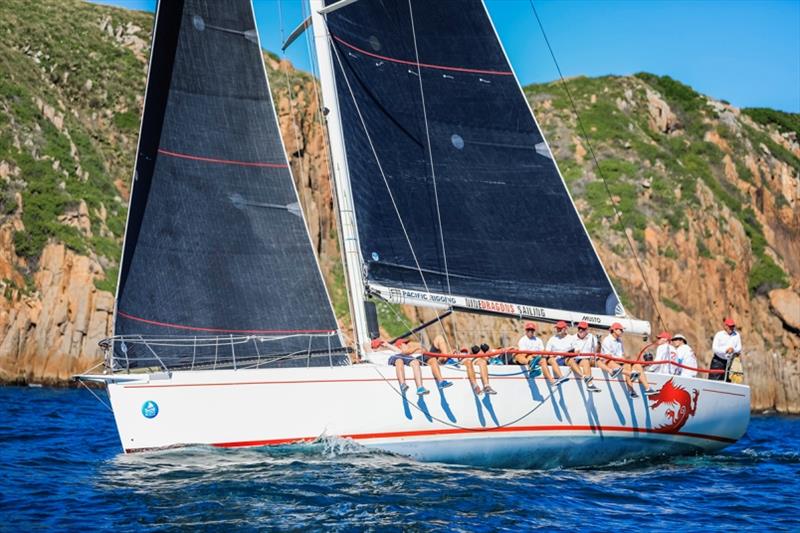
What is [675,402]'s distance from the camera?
52.9ft

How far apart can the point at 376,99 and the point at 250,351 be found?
16.0 ft

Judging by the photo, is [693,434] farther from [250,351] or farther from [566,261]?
[250,351]

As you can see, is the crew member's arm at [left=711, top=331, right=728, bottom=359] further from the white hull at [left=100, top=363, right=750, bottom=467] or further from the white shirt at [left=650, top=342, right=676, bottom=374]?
the white hull at [left=100, top=363, right=750, bottom=467]

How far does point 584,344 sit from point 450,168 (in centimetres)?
388

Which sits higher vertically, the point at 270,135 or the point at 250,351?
the point at 270,135

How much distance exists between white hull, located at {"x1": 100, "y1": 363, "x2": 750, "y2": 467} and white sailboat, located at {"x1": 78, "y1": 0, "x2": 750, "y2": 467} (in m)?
0.03

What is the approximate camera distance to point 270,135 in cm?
1534

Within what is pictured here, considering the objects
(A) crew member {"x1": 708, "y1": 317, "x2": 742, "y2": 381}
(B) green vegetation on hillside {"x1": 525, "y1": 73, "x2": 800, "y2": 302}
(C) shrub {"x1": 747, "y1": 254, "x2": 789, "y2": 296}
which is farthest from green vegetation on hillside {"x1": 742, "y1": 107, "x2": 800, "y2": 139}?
(A) crew member {"x1": 708, "y1": 317, "x2": 742, "y2": 381}

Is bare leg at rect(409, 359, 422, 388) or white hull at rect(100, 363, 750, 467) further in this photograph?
bare leg at rect(409, 359, 422, 388)

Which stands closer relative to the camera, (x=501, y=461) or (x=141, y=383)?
(x=141, y=383)

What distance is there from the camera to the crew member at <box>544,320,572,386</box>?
47.9 ft

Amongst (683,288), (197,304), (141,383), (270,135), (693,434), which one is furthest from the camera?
(683,288)

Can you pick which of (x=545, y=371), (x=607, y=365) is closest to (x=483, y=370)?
(x=545, y=371)

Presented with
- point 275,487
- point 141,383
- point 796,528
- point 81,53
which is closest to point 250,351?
point 141,383
